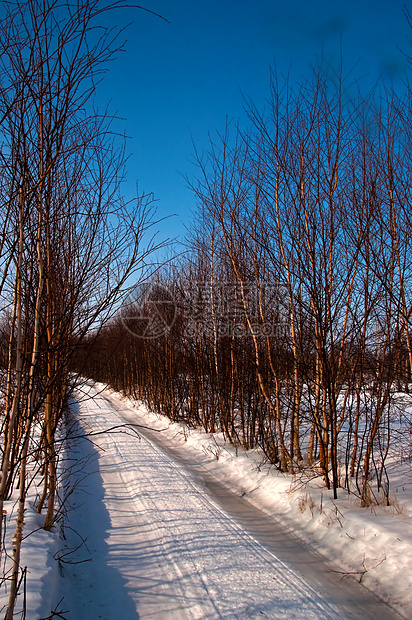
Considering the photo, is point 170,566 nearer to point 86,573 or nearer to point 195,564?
point 195,564

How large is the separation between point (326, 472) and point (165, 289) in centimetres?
1036

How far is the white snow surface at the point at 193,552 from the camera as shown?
3.02 m

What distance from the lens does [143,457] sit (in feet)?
25.6

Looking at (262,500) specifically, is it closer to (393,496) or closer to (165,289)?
(393,496)

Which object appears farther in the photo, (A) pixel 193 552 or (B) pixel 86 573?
(A) pixel 193 552

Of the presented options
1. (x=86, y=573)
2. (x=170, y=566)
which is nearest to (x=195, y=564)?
(x=170, y=566)

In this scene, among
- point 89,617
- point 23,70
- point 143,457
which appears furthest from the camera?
point 143,457

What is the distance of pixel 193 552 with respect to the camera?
12.4ft

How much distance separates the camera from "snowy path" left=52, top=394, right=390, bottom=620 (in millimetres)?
3004

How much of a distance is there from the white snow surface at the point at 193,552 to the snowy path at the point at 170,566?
0.01 metres

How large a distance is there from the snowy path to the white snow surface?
0.4 inches

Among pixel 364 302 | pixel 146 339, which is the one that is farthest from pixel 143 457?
pixel 146 339

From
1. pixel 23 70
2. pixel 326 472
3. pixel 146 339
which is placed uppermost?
pixel 23 70

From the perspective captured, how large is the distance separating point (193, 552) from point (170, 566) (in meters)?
0.30
